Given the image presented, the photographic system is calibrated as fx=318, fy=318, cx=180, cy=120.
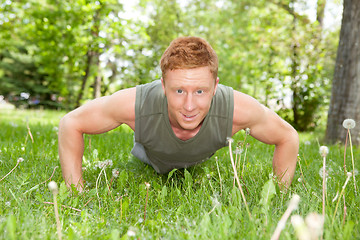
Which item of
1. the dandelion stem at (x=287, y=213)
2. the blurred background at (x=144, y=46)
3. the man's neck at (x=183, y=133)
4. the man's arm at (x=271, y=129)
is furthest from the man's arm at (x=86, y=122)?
the blurred background at (x=144, y=46)

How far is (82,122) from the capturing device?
2.57m

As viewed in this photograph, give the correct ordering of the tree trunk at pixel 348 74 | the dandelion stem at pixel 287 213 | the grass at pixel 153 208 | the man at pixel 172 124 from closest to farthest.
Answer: the dandelion stem at pixel 287 213 → the grass at pixel 153 208 → the man at pixel 172 124 → the tree trunk at pixel 348 74

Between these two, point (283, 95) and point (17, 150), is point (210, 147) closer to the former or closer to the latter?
point (17, 150)

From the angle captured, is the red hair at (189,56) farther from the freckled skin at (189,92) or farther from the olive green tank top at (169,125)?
the olive green tank top at (169,125)

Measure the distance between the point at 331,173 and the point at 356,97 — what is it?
291 centimetres

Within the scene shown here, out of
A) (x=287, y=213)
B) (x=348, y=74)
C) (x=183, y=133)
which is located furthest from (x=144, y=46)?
(x=287, y=213)

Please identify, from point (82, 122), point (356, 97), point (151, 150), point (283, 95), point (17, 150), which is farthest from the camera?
point (283, 95)

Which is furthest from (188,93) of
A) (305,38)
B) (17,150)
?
(305,38)

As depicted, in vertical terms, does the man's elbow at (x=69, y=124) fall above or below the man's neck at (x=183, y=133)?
above

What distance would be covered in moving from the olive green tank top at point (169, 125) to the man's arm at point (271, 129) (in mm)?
97

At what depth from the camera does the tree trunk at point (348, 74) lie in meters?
5.22

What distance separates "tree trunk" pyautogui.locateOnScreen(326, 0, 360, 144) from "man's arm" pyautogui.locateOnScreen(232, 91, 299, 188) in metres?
3.19

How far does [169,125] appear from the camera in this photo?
2.59 m

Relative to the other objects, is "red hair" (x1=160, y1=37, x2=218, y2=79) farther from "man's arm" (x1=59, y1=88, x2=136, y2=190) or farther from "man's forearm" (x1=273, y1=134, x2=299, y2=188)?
"man's forearm" (x1=273, y1=134, x2=299, y2=188)
